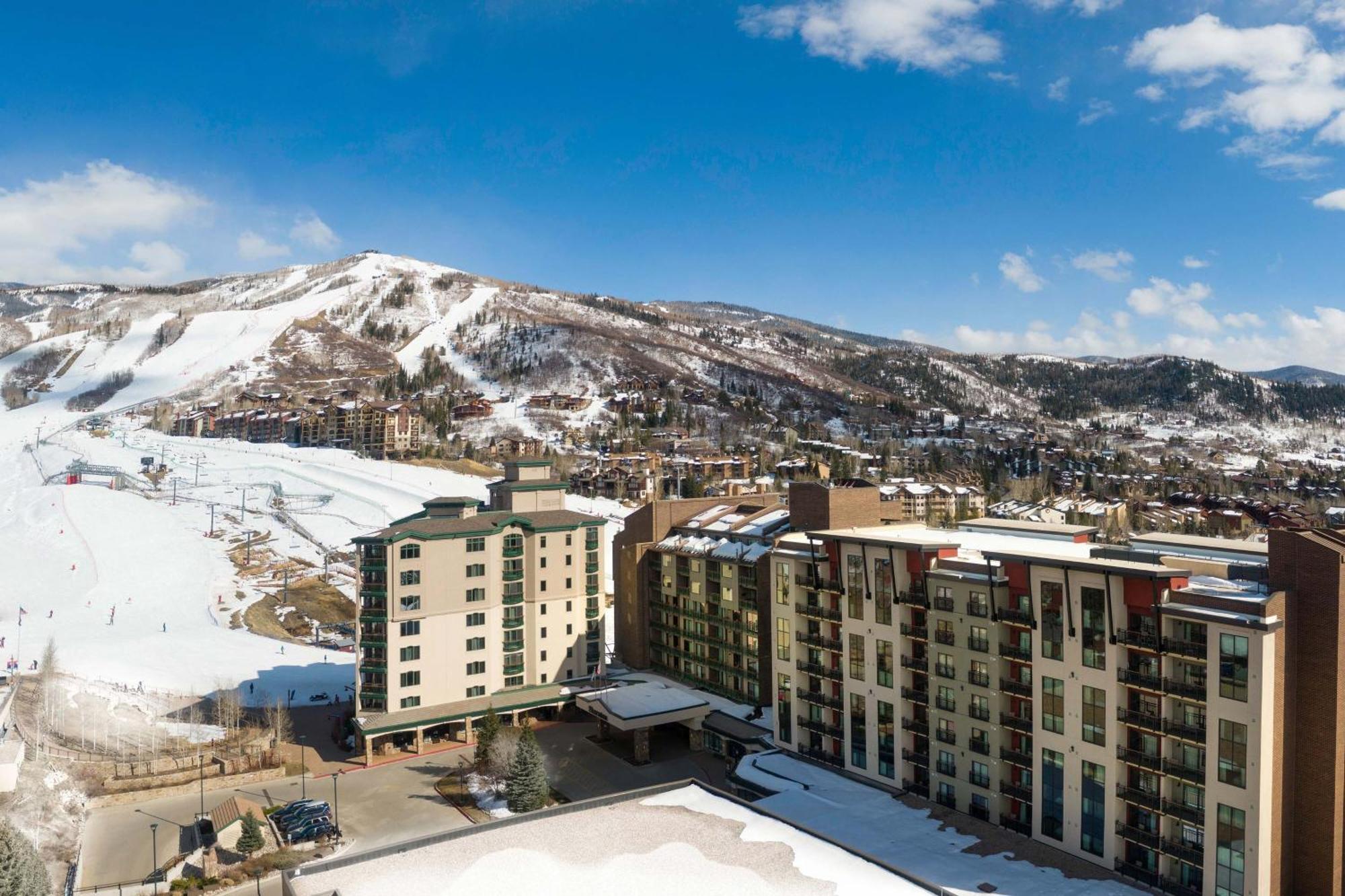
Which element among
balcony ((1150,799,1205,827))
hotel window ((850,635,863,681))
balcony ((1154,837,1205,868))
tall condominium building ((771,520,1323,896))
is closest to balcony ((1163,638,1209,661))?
tall condominium building ((771,520,1323,896))

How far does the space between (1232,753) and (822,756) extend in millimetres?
18793

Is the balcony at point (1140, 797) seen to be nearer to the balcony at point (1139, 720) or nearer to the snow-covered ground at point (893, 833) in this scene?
the balcony at point (1139, 720)

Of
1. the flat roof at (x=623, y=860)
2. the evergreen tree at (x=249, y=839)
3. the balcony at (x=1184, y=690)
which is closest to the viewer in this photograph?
the flat roof at (x=623, y=860)

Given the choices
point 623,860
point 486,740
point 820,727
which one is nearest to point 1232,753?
point 820,727

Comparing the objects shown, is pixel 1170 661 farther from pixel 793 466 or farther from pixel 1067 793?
pixel 793 466

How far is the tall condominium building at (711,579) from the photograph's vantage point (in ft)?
162

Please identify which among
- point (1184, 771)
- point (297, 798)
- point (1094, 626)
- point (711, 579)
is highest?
point (1094, 626)

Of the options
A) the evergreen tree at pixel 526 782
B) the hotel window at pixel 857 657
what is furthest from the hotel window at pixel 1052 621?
the evergreen tree at pixel 526 782

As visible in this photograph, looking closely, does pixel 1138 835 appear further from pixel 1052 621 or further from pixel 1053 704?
pixel 1052 621

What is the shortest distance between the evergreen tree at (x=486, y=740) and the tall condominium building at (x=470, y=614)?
3.78 m

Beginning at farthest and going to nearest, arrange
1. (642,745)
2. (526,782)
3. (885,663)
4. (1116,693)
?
1. (642,745)
2. (526,782)
3. (885,663)
4. (1116,693)

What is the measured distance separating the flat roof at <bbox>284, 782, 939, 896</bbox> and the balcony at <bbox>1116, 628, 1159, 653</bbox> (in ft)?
37.7

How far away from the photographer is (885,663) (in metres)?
38.8

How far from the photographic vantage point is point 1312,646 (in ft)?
90.2
